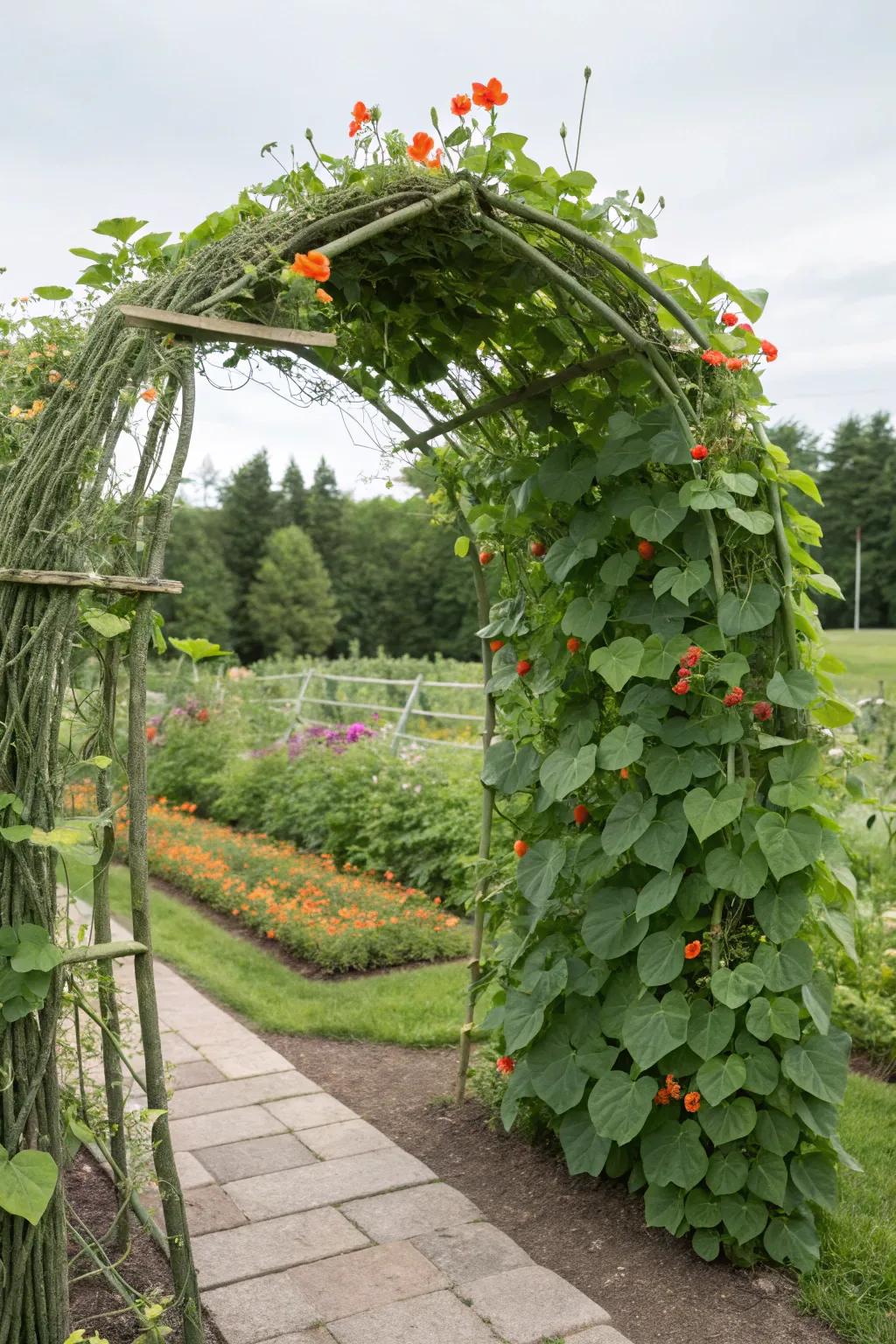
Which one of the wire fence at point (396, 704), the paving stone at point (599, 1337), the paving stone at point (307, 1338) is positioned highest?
the wire fence at point (396, 704)

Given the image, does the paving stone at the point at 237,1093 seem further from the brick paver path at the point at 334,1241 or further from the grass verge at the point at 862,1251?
the grass verge at the point at 862,1251

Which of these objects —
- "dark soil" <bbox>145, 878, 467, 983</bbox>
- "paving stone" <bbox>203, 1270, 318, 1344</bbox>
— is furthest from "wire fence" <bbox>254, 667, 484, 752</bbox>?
"paving stone" <bbox>203, 1270, 318, 1344</bbox>

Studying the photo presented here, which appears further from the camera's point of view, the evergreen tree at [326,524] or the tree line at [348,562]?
the evergreen tree at [326,524]

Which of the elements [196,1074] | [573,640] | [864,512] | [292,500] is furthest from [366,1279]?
[864,512]

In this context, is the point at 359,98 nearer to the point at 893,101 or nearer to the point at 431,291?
the point at 431,291

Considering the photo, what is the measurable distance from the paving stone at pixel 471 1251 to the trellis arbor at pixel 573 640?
0.26 meters

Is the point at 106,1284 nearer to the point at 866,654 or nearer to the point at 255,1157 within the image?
the point at 255,1157

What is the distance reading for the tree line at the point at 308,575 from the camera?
2642cm

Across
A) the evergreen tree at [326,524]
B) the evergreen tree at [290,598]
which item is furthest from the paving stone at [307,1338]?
the evergreen tree at [326,524]

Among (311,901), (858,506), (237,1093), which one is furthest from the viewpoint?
(858,506)

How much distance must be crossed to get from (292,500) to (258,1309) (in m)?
29.9

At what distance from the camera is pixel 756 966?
2.19 metres

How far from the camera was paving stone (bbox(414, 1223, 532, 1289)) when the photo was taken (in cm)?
222

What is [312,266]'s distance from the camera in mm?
1697
